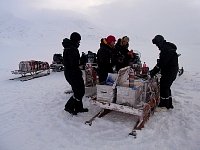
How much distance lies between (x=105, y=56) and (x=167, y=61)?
1.37 metres

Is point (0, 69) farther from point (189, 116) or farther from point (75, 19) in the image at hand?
point (75, 19)

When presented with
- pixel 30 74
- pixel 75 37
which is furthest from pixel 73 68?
pixel 30 74

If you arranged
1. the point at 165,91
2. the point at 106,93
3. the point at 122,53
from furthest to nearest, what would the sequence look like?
→ the point at 122,53 < the point at 165,91 < the point at 106,93

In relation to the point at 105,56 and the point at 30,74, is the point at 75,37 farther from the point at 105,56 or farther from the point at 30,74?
the point at 30,74

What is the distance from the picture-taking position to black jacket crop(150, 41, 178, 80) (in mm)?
6109

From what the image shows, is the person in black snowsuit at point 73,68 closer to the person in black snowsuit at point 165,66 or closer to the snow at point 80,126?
the snow at point 80,126

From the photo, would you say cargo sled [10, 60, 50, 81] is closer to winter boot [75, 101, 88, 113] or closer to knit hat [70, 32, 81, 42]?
winter boot [75, 101, 88, 113]

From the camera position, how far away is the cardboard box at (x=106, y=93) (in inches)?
216

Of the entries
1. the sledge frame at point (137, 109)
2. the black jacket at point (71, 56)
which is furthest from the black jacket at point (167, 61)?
the black jacket at point (71, 56)

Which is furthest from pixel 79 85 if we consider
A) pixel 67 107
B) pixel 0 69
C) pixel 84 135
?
pixel 0 69

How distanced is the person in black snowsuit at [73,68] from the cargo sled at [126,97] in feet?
1.54

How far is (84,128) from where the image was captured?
5301mm

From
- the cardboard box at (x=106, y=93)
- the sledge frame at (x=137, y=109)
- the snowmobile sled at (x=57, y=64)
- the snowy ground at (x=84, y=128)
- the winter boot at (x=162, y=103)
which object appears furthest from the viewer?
the snowmobile sled at (x=57, y=64)

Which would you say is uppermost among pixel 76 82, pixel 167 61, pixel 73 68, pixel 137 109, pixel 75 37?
pixel 75 37
